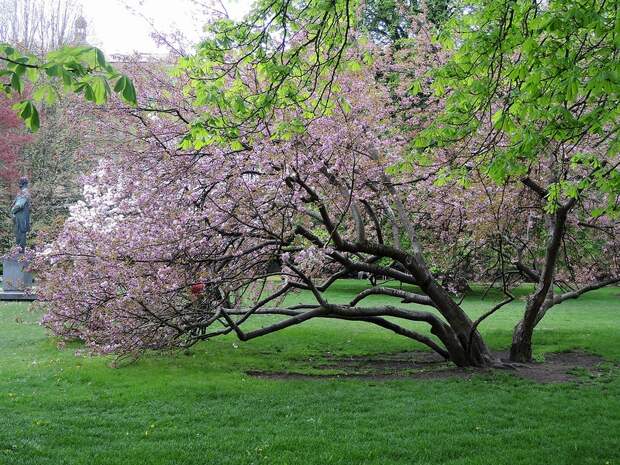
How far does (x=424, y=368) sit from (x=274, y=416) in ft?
14.6

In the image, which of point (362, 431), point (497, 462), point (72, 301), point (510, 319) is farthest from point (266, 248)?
point (510, 319)

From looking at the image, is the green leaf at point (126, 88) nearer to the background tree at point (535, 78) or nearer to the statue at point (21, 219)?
the background tree at point (535, 78)

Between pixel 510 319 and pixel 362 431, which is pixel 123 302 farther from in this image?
pixel 510 319

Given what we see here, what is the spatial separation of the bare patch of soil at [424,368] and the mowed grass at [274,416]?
1.29 feet

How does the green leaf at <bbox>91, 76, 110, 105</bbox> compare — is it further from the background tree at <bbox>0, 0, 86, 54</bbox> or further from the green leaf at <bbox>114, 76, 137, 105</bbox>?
the background tree at <bbox>0, 0, 86, 54</bbox>

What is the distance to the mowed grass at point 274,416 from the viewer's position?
5.58 meters

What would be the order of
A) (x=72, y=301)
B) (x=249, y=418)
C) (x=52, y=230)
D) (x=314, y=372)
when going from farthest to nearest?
1. (x=52, y=230)
2. (x=314, y=372)
3. (x=72, y=301)
4. (x=249, y=418)

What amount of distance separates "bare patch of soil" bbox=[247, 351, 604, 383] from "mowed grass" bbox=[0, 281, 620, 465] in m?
0.39

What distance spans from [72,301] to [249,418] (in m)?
3.53

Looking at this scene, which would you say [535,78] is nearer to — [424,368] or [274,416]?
[274,416]

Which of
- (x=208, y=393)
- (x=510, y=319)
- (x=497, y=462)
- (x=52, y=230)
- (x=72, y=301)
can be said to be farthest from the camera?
(x=510, y=319)

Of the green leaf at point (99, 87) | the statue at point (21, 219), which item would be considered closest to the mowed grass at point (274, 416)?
A: the green leaf at point (99, 87)

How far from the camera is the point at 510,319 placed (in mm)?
20062

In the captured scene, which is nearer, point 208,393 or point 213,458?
point 213,458
